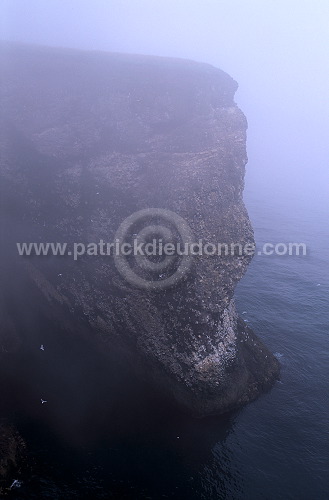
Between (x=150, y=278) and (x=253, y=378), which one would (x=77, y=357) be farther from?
(x=253, y=378)

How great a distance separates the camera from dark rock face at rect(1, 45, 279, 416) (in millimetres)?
34625

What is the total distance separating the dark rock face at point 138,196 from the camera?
3462 cm

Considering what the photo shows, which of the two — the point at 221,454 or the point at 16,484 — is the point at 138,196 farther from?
the point at 16,484

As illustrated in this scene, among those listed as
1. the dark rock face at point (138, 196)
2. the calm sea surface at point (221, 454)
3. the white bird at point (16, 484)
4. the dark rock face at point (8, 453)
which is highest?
the dark rock face at point (138, 196)

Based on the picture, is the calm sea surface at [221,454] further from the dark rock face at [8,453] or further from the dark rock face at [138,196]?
the dark rock face at [138,196]

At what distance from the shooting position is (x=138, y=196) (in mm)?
39812

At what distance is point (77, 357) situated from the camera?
122 feet

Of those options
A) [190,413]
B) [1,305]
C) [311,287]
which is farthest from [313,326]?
[1,305]

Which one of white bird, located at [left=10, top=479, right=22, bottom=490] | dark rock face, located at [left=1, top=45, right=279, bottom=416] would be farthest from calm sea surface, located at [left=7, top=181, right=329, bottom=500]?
dark rock face, located at [left=1, top=45, right=279, bottom=416]

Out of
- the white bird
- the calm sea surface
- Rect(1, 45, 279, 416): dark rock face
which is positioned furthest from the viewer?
Rect(1, 45, 279, 416): dark rock face

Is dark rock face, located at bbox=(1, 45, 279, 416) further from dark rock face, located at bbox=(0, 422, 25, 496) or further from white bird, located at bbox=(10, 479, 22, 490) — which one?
white bird, located at bbox=(10, 479, 22, 490)

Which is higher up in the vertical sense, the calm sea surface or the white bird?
the white bird

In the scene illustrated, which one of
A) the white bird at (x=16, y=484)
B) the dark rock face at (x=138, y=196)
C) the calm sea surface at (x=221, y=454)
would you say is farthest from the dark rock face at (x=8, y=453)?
the dark rock face at (x=138, y=196)

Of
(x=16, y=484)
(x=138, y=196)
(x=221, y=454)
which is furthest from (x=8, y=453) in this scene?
(x=138, y=196)
